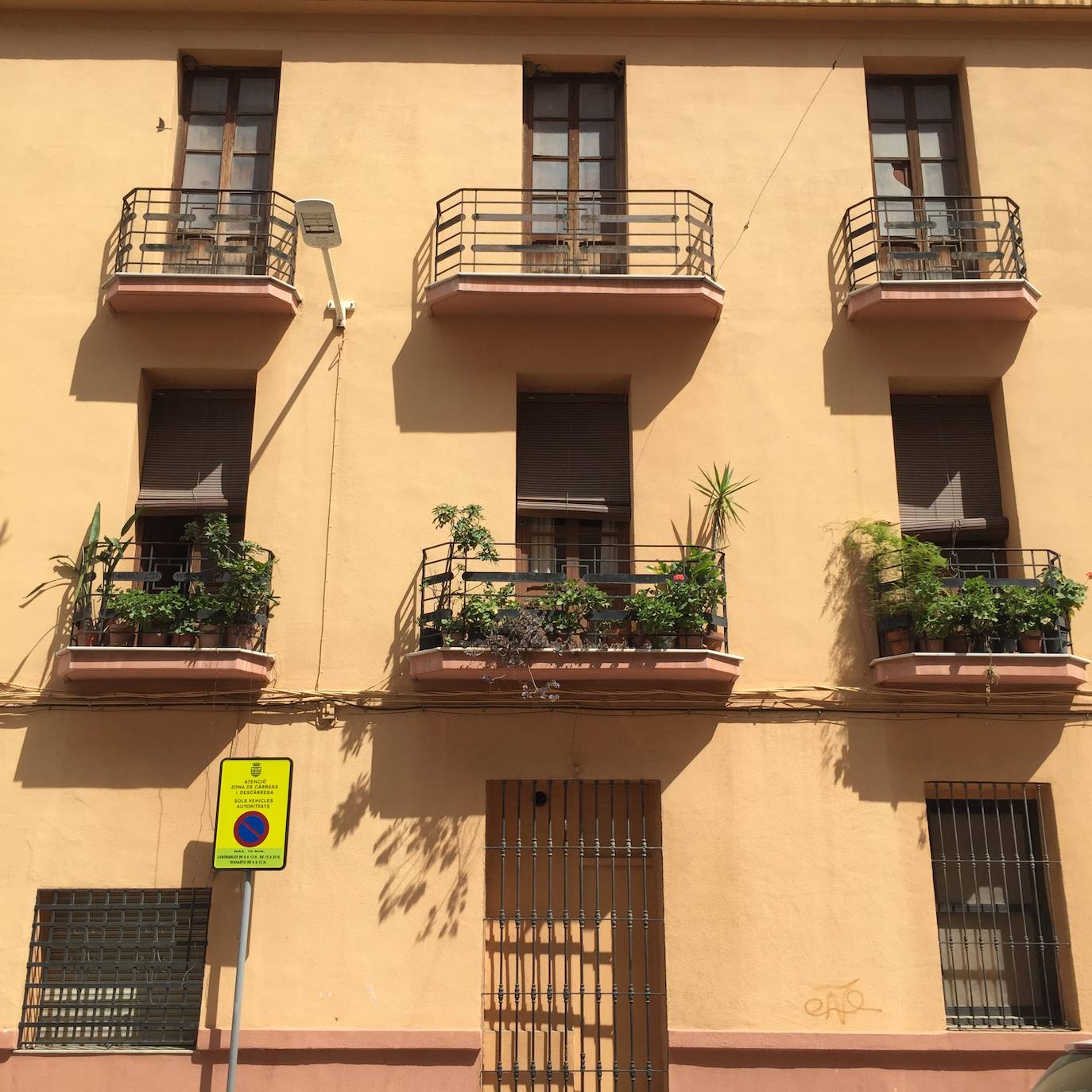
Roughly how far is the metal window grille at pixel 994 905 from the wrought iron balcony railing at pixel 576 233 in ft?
19.7

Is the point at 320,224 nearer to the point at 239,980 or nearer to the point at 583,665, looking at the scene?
the point at 583,665

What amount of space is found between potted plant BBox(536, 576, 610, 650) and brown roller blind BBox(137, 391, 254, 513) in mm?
3485

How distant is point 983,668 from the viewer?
959 centimetres

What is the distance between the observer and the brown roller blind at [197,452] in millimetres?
10750

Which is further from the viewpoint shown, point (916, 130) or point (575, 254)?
point (916, 130)

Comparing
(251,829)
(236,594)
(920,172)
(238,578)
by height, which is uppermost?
(920,172)

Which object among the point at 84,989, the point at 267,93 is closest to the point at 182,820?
the point at 84,989

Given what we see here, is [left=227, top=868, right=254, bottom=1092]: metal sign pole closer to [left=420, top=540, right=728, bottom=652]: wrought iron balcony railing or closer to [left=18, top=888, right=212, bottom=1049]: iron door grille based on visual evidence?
[left=18, top=888, right=212, bottom=1049]: iron door grille

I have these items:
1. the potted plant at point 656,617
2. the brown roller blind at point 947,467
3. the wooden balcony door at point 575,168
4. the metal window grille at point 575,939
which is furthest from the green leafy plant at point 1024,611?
the wooden balcony door at point 575,168

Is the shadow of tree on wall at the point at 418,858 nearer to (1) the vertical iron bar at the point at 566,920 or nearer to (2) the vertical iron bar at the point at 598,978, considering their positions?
(1) the vertical iron bar at the point at 566,920

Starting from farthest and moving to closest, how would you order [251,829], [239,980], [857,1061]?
[857,1061] < [251,829] < [239,980]

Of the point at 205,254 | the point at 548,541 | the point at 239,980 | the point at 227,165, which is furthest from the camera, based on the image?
the point at 227,165

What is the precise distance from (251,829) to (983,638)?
6841 mm

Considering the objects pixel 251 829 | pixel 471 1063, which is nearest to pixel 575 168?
pixel 251 829
